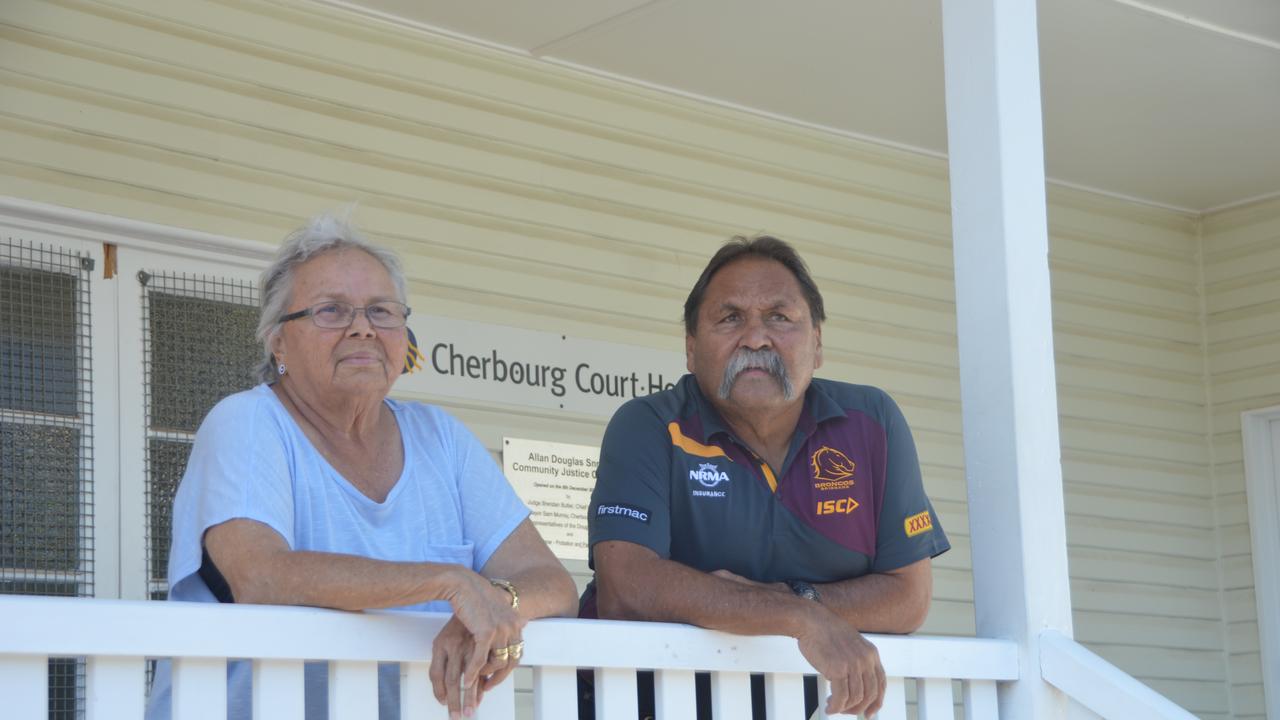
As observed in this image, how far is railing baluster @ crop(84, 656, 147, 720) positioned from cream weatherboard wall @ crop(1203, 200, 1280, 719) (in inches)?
242

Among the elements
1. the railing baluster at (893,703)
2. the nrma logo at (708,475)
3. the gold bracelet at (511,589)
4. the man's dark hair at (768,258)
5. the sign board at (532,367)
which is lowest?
the railing baluster at (893,703)

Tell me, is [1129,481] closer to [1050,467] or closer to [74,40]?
[1050,467]

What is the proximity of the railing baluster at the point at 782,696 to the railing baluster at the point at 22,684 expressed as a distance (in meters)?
1.30

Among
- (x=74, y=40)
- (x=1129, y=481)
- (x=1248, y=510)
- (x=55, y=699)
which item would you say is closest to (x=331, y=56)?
Answer: (x=74, y=40)

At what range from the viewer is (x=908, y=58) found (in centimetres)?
573

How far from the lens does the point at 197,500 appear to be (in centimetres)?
254

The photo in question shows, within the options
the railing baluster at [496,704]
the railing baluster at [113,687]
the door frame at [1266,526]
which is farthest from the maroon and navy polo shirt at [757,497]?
the door frame at [1266,526]

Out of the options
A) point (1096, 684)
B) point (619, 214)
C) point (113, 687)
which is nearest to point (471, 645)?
point (113, 687)

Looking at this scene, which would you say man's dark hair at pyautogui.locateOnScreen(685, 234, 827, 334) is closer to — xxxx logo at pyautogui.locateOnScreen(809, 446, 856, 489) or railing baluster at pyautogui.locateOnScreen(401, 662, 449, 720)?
xxxx logo at pyautogui.locateOnScreen(809, 446, 856, 489)

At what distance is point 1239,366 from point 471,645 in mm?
5893

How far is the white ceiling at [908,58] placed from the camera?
210 inches

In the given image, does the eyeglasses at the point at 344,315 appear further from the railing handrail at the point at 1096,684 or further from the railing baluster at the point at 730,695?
the railing handrail at the point at 1096,684

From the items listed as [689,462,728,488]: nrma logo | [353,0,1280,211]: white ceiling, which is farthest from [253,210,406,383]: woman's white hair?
[353,0,1280,211]: white ceiling

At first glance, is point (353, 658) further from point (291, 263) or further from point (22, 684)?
point (291, 263)
